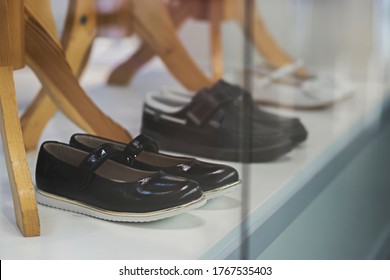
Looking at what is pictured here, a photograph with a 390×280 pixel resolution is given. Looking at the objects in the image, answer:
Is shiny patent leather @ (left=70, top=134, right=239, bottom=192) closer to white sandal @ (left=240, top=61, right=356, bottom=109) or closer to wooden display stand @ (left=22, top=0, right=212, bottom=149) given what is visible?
wooden display stand @ (left=22, top=0, right=212, bottom=149)

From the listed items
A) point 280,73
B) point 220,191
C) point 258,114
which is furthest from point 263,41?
point 220,191

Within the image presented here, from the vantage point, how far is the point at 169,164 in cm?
73

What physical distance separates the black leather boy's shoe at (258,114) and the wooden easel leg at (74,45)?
19 centimetres

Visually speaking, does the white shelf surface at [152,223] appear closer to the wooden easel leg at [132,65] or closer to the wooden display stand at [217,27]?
the wooden easel leg at [132,65]

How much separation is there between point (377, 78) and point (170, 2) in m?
0.43

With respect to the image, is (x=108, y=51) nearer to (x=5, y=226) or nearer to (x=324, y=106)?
(x=324, y=106)

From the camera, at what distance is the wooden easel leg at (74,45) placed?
88cm

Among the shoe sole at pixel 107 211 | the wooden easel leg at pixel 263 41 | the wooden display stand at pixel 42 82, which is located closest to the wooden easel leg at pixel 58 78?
the wooden display stand at pixel 42 82

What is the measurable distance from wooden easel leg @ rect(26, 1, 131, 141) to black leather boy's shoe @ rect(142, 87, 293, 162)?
0.06m

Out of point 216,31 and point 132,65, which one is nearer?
point 132,65

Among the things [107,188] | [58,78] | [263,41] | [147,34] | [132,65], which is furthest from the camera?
[263,41]

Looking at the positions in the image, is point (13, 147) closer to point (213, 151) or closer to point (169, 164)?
point (169, 164)

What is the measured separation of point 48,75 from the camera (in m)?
0.86

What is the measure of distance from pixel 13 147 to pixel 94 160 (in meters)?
0.08
